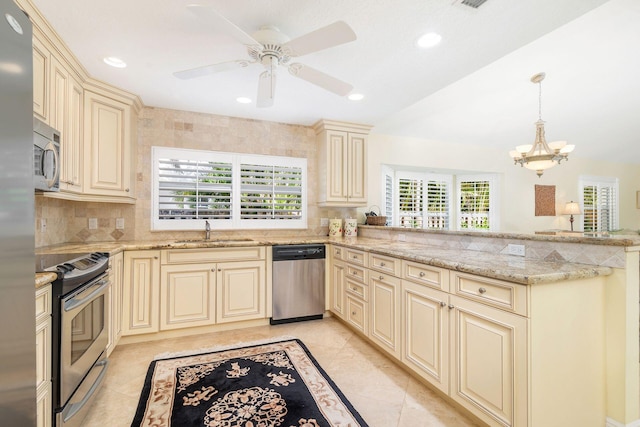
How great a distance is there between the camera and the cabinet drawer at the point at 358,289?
2721 millimetres

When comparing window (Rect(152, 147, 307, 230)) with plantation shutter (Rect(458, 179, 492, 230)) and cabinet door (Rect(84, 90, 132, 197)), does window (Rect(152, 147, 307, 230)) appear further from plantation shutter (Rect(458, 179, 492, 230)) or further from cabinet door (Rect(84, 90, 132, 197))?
plantation shutter (Rect(458, 179, 492, 230))

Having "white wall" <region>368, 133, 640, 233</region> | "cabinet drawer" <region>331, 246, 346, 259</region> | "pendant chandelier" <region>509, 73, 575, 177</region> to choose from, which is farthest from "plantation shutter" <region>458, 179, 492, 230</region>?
"cabinet drawer" <region>331, 246, 346, 259</region>

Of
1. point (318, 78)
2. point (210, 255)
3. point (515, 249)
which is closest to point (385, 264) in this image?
point (515, 249)

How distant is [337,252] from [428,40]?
7.10 ft

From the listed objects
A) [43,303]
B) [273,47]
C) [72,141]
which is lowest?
[43,303]

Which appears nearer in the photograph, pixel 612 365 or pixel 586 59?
pixel 612 365

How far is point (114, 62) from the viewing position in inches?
91.7

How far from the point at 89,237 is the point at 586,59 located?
5981 mm

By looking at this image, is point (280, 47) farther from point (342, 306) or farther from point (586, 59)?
point (586, 59)

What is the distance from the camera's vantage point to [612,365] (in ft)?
4.97

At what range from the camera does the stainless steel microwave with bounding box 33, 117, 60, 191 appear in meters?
1.75

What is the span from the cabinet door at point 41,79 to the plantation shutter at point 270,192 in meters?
1.92

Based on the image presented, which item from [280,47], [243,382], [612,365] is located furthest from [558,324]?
[280,47]

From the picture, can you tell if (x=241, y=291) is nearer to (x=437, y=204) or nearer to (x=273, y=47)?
(x=273, y=47)
